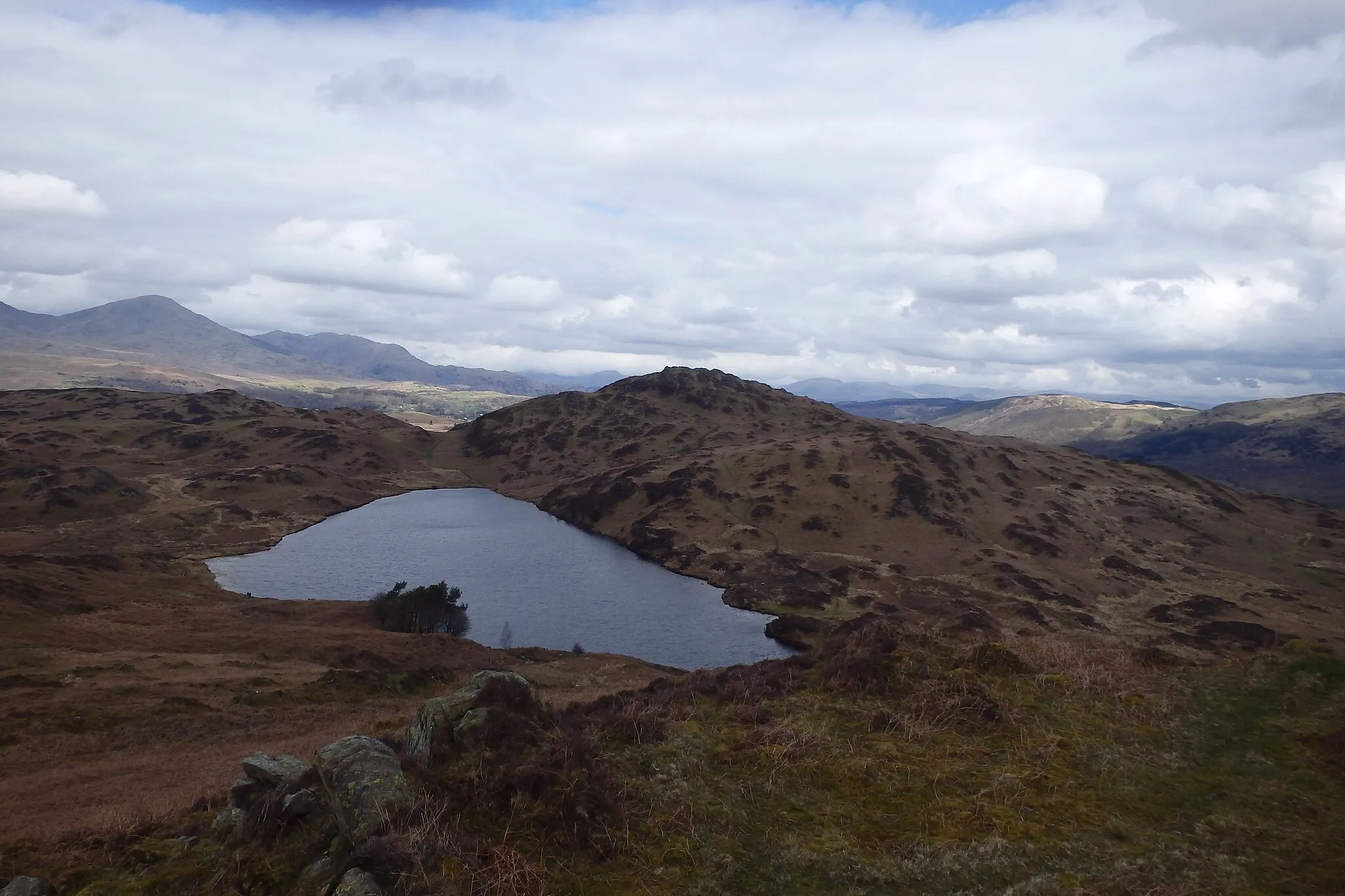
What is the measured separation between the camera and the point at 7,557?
73.1m

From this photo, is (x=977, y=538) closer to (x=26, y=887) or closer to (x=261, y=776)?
(x=261, y=776)

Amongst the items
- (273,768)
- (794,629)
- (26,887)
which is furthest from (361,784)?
(794,629)

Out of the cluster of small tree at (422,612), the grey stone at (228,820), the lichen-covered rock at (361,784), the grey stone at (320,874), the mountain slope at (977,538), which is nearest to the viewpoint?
the grey stone at (320,874)

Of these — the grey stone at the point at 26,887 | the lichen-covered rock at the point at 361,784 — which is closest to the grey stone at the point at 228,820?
the lichen-covered rock at the point at 361,784

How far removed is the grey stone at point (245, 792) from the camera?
16219 mm

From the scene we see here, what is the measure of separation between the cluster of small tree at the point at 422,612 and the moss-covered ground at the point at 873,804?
2894 inches

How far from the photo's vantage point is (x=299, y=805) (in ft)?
46.7

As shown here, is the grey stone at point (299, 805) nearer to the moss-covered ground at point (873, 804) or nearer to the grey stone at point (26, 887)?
the moss-covered ground at point (873, 804)

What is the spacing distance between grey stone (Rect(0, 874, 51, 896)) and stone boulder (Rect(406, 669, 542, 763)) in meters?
6.87

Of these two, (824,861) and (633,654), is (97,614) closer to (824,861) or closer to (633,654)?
(633,654)

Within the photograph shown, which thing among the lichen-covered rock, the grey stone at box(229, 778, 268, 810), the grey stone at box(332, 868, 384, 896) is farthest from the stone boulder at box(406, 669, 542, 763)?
the grey stone at box(332, 868, 384, 896)

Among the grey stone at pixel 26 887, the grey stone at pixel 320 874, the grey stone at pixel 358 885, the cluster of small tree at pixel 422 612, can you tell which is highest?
the grey stone at pixel 358 885

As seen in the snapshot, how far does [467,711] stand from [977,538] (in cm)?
14201

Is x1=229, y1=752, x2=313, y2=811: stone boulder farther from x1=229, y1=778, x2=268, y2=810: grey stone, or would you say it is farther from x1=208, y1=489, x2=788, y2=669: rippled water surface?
x1=208, y1=489, x2=788, y2=669: rippled water surface
